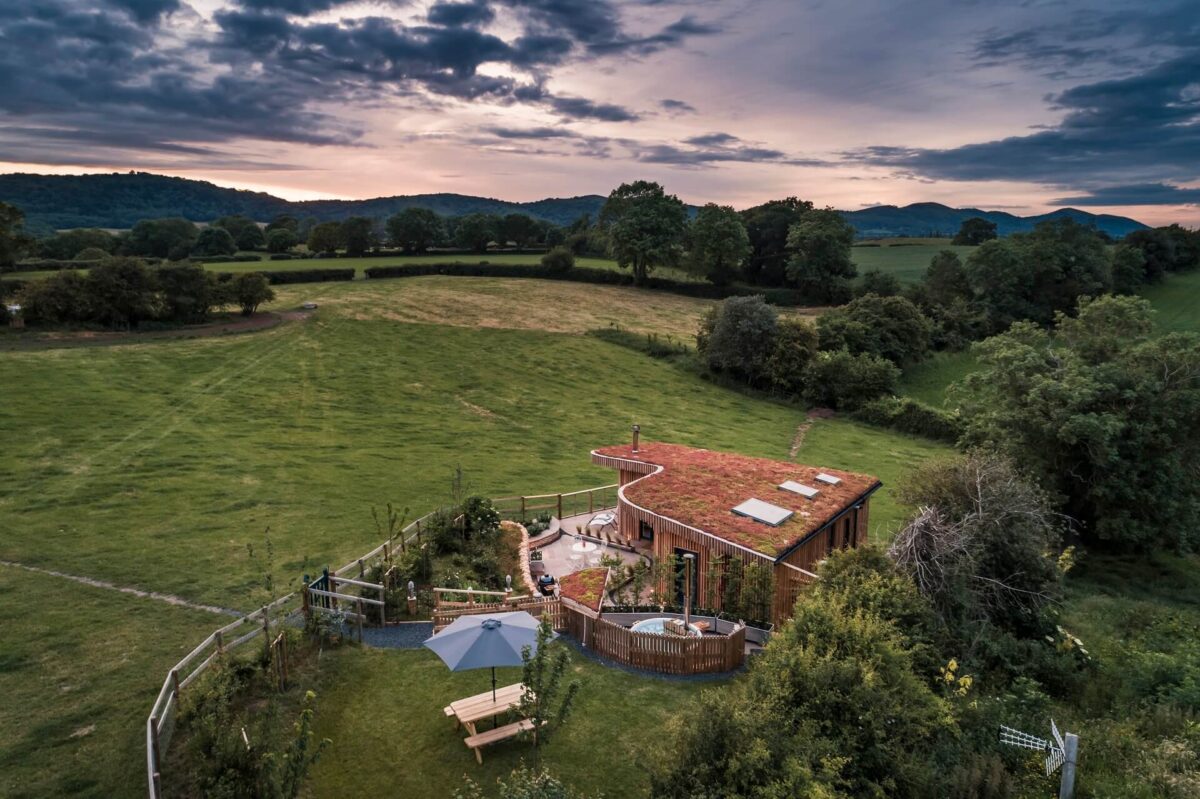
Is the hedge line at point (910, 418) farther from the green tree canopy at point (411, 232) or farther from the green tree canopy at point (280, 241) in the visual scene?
the green tree canopy at point (280, 241)

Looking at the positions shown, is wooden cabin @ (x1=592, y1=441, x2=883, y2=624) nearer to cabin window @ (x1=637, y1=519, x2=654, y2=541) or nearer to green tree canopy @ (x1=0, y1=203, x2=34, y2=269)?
cabin window @ (x1=637, y1=519, x2=654, y2=541)

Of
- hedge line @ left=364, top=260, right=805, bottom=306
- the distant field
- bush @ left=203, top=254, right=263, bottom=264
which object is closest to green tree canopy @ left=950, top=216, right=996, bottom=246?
the distant field

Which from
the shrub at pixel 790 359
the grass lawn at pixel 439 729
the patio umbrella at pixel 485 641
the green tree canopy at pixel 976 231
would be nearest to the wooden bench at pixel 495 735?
the grass lawn at pixel 439 729

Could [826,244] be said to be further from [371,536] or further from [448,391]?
[371,536]

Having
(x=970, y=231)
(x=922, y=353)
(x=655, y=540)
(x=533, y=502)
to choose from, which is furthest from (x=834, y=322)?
(x=970, y=231)

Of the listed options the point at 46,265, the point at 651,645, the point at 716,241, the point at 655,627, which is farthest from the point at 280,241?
the point at 651,645

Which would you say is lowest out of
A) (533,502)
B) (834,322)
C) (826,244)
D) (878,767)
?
(533,502)
